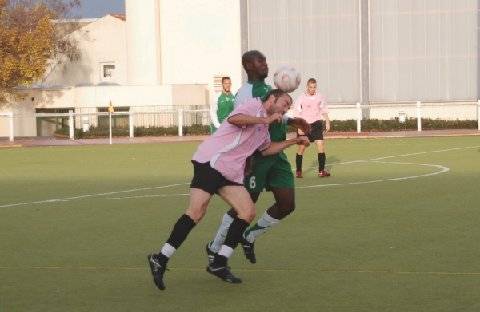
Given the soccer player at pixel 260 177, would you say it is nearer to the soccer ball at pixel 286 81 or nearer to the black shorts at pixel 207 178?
the soccer ball at pixel 286 81

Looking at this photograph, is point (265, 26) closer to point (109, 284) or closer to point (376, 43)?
point (376, 43)

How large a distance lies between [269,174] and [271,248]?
1348 millimetres

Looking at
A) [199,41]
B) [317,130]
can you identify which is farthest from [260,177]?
[199,41]

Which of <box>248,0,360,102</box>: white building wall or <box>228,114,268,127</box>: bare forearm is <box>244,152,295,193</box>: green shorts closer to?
<box>228,114,268,127</box>: bare forearm

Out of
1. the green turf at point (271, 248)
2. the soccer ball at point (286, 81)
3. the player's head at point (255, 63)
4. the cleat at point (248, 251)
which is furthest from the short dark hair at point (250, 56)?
the green turf at point (271, 248)

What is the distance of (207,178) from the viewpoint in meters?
9.93

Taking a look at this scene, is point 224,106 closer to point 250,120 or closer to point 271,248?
point 271,248

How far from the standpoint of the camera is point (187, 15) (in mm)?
61469

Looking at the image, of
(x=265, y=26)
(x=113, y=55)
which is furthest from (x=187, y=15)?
(x=113, y=55)

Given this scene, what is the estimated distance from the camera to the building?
5762 centimetres

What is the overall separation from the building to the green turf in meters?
34.7

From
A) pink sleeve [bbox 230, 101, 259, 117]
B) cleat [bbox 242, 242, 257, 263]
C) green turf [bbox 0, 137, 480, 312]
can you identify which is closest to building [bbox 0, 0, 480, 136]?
green turf [bbox 0, 137, 480, 312]

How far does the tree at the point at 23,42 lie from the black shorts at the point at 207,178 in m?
46.0

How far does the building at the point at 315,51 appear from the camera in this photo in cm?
5762
